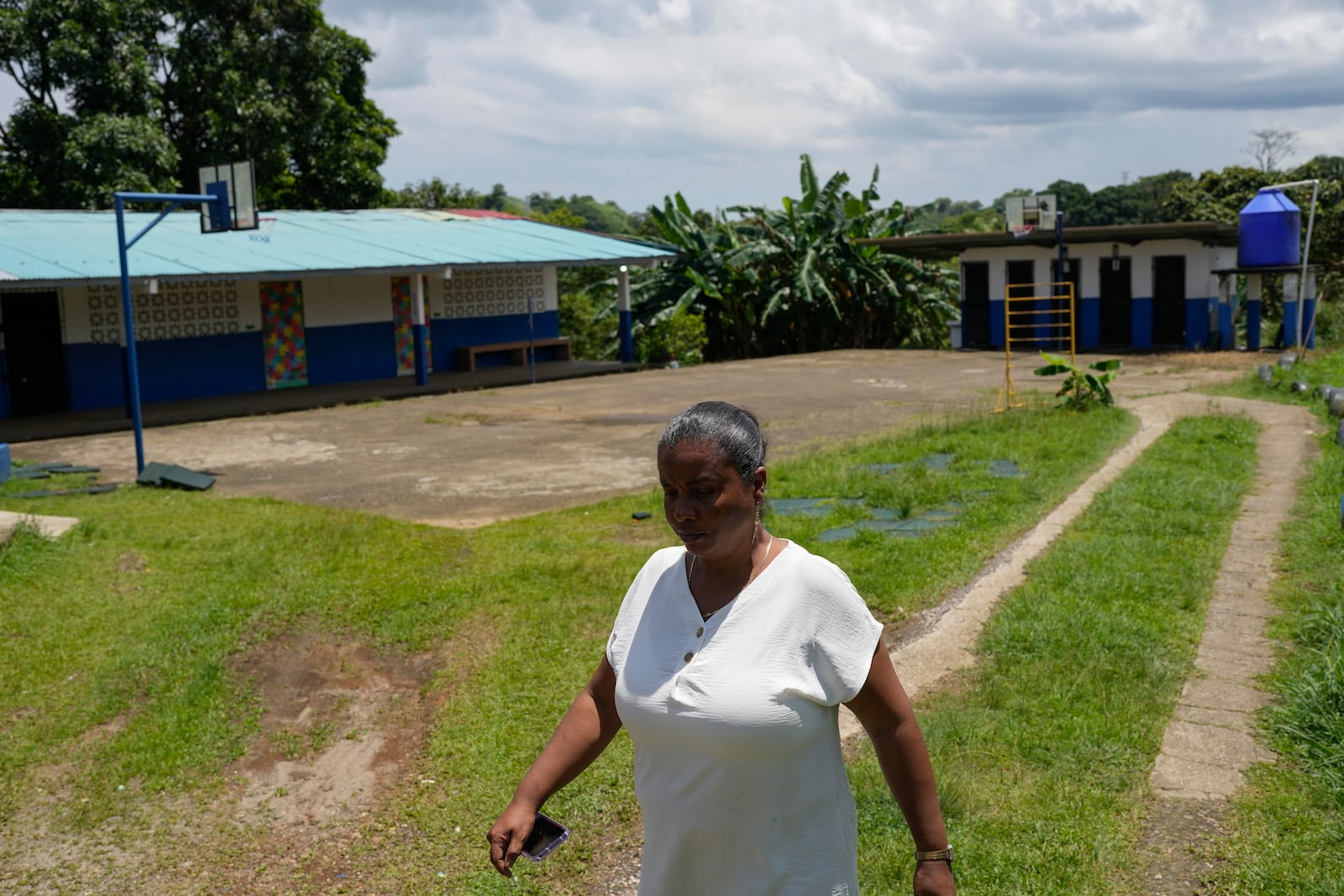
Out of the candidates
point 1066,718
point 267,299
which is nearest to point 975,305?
point 267,299

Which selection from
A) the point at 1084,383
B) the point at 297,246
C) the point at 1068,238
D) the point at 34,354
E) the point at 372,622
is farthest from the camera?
the point at 1068,238

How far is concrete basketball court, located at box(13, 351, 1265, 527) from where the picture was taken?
11836mm

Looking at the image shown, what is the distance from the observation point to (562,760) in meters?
2.76

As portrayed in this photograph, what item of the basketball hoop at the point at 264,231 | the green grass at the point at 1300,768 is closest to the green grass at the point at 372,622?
the green grass at the point at 1300,768

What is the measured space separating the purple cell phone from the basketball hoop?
63.1 feet

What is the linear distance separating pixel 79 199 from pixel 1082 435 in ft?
70.3

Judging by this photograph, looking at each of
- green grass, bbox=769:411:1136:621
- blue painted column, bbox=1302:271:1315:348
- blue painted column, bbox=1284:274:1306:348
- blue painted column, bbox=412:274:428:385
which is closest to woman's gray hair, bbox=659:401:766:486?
green grass, bbox=769:411:1136:621

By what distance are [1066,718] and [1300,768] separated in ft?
2.81

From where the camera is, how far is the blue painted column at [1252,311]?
2686 cm

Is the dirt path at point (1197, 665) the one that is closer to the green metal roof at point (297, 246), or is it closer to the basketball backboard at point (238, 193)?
the basketball backboard at point (238, 193)

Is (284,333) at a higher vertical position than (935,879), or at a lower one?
higher

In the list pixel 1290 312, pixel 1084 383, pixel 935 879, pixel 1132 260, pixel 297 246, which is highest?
pixel 297 246

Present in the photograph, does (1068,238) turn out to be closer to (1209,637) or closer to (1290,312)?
(1290,312)

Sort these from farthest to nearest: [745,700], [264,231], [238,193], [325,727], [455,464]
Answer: [264,231] → [238,193] → [455,464] → [325,727] → [745,700]
